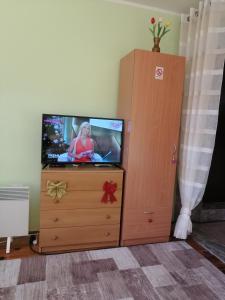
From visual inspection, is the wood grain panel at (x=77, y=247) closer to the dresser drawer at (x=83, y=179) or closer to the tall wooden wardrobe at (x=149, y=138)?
the tall wooden wardrobe at (x=149, y=138)

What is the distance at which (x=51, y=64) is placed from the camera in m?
2.61

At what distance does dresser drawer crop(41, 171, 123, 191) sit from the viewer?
230 centimetres

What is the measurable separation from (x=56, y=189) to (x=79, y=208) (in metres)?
0.31

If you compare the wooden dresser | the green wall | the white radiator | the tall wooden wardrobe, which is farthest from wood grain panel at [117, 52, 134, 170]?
the white radiator

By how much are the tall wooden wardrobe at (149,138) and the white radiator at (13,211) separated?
99 cm

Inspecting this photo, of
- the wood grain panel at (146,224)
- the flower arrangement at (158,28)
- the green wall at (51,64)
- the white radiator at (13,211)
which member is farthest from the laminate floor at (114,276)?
the flower arrangement at (158,28)

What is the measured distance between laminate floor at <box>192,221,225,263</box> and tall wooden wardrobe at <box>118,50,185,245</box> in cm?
51

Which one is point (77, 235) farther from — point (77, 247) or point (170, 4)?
point (170, 4)

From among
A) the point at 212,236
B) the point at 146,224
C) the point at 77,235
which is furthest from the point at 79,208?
the point at 212,236

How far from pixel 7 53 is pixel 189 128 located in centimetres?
203

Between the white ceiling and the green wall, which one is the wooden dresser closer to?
the green wall

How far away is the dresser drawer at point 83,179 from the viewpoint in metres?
2.30

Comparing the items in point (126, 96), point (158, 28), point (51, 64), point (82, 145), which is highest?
point (158, 28)

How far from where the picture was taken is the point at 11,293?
1.82 m
